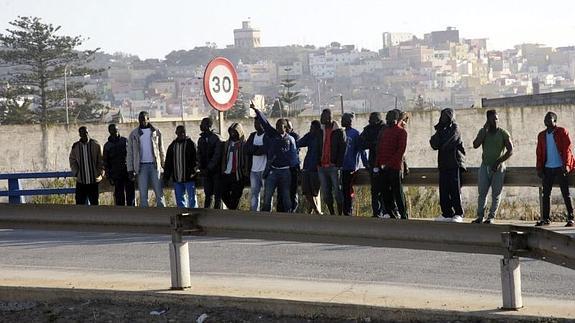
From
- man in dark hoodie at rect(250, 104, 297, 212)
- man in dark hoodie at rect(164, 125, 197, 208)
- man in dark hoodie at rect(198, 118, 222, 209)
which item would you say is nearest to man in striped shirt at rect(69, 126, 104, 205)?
man in dark hoodie at rect(164, 125, 197, 208)

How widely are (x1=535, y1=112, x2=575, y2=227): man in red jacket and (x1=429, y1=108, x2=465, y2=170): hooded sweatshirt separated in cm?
108

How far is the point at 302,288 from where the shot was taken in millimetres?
11359

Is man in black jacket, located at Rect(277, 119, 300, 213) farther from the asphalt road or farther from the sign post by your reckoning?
the asphalt road

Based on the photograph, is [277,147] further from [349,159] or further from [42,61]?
[42,61]

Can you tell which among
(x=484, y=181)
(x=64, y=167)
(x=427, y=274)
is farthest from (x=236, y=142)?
(x=64, y=167)

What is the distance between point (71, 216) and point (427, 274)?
3.53 meters

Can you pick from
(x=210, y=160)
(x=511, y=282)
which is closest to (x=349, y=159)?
(x=210, y=160)

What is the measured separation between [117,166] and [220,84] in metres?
1.97

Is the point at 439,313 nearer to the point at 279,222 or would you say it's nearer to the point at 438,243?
the point at 438,243

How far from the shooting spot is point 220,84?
1892 centimetres

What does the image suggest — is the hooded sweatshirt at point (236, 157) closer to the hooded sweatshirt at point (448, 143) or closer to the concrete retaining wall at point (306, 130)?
the hooded sweatshirt at point (448, 143)

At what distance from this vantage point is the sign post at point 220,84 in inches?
731

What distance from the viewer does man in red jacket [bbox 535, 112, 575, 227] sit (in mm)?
16562

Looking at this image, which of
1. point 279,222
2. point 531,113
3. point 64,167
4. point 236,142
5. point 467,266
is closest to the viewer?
point 279,222
